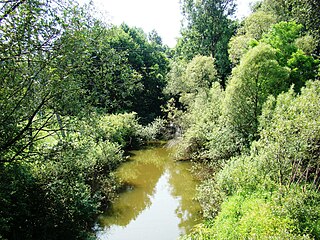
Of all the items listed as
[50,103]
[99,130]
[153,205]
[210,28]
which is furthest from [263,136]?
[210,28]

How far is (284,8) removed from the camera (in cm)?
2286

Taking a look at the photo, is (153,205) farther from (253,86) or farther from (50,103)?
(50,103)

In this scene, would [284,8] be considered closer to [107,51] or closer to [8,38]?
[107,51]

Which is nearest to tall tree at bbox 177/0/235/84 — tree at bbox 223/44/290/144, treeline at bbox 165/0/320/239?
treeline at bbox 165/0/320/239

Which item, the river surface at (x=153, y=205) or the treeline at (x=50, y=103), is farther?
the river surface at (x=153, y=205)

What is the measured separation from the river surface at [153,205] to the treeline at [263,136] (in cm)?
120

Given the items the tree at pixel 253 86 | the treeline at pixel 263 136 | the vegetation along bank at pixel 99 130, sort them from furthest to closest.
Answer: the tree at pixel 253 86, the treeline at pixel 263 136, the vegetation along bank at pixel 99 130

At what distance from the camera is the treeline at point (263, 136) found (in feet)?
26.3

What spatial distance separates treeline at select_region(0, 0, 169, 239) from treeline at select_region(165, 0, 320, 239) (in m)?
4.85

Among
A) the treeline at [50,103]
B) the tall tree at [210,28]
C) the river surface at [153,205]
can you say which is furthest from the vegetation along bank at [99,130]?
the tall tree at [210,28]

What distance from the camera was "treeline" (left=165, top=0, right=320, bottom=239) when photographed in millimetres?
8016

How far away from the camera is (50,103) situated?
Result: 5.98 metres

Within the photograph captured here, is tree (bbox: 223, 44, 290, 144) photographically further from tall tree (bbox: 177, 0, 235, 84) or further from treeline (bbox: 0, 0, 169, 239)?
tall tree (bbox: 177, 0, 235, 84)

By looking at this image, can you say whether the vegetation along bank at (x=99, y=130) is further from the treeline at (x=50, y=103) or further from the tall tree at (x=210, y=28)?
the tall tree at (x=210, y=28)
